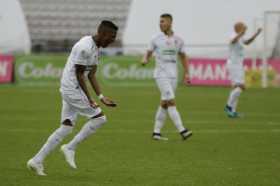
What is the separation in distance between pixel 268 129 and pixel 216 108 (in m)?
5.99

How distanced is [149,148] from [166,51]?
7.97 feet

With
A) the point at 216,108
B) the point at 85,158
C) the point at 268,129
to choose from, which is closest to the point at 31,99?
the point at 216,108

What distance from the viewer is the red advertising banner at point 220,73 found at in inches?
1340

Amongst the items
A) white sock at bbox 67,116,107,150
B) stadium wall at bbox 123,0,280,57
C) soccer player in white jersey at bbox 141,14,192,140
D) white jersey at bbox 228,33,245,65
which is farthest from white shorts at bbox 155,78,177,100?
stadium wall at bbox 123,0,280,57

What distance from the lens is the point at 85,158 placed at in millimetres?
12625

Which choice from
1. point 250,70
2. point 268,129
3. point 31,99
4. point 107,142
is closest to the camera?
point 107,142

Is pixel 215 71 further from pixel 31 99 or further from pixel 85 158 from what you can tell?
pixel 85 158

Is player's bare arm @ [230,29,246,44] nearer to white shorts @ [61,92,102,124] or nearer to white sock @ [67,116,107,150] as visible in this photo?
white sock @ [67,116,107,150]

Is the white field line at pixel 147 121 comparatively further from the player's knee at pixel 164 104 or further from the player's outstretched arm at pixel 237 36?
the player's knee at pixel 164 104

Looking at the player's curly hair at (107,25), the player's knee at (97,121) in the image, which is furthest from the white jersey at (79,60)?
the player's knee at (97,121)

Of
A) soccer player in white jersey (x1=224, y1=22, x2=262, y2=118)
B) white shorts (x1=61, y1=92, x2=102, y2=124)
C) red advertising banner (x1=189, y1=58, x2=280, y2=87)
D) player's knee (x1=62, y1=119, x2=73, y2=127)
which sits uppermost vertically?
white shorts (x1=61, y1=92, x2=102, y2=124)

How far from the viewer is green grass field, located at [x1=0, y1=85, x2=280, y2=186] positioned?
10.6 meters

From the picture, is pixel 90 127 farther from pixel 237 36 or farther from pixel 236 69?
pixel 236 69

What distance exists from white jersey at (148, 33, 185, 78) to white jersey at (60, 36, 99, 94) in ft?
16.4
